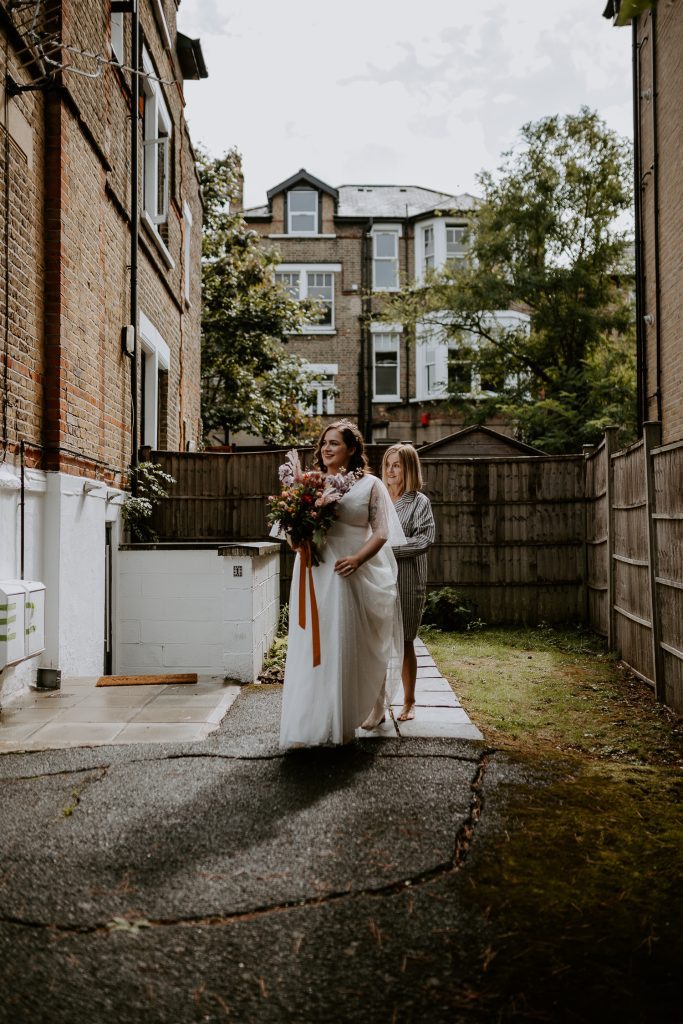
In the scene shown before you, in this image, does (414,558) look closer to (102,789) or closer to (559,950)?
(102,789)

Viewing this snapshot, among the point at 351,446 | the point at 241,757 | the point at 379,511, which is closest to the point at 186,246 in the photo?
the point at 351,446

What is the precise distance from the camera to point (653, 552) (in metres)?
6.93

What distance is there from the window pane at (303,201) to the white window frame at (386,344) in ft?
15.9

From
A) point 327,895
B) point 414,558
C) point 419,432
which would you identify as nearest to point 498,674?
point 414,558

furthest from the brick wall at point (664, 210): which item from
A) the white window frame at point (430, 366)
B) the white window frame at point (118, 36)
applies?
the white window frame at point (430, 366)

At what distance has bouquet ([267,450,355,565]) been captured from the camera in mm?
4789

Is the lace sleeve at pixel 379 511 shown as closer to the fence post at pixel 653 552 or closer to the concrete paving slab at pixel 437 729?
the concrete paving slab at pixel 437 729

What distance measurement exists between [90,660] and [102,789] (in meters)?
3.81

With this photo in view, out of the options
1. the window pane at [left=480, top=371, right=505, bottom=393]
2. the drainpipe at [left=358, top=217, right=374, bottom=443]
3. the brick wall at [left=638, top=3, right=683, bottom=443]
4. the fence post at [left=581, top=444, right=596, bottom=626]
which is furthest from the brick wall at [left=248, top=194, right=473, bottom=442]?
the fence post at [left=581, top=444, right=596, bottom=626]

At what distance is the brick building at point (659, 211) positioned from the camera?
1166cm

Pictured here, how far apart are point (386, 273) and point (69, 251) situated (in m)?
22.2

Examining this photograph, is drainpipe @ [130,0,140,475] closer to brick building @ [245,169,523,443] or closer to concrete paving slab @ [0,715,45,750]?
concrete paving slab @ [0,715,45,750]

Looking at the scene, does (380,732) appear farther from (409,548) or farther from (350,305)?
(350,305)

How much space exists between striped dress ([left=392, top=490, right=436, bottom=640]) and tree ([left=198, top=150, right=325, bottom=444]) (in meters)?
16.1
